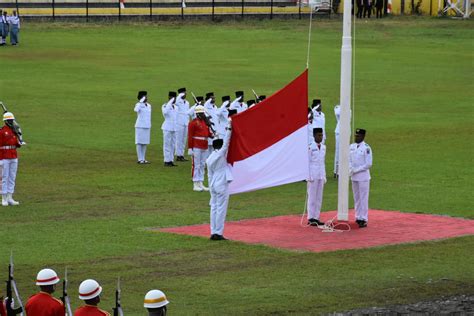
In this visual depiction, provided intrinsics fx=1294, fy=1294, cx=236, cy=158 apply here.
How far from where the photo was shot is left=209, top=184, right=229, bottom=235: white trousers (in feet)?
77.3

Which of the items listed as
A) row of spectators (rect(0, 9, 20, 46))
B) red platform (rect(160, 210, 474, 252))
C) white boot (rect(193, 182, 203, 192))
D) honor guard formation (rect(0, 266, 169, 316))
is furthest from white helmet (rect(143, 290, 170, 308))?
row of spectators (rect(0, 9, 20, 46))

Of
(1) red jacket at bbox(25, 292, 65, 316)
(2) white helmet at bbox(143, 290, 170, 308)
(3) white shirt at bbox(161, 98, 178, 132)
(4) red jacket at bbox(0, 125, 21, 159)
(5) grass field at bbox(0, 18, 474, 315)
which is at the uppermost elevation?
(2) white helmet at bbox(143, 290, 170, 308)

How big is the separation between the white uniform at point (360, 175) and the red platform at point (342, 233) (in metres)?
0.39

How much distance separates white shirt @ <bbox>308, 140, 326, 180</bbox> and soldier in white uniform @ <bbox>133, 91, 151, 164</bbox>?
31.7 feet

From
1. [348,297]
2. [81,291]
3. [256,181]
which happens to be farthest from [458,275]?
[81,291]

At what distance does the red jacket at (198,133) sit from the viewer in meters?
30.8

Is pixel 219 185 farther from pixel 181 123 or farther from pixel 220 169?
pixel 181 123

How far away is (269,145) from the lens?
939 inches

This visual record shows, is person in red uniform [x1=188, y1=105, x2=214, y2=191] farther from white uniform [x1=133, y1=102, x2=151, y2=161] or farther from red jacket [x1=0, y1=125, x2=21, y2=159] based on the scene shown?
red jacket [x1=0, y1=125, x2=21, y2=159]

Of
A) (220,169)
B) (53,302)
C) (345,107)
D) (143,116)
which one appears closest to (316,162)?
(345,107)

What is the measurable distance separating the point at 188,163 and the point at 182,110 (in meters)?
1.61

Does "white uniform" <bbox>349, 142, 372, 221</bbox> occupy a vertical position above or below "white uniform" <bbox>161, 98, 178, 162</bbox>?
above

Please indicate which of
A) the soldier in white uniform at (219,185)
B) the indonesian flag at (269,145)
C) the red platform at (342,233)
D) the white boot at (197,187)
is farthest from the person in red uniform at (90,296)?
the white boot at (197,187)

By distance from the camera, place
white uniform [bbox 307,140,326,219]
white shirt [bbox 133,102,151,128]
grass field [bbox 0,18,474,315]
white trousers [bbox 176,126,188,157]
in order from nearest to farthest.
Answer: grass field [bbox 0,18,474,315] → white uniform [bbox 307,140,326,219] → white shirt [bbox 133,102,151,128] → white trousers [bbox 176,126,188,157]
